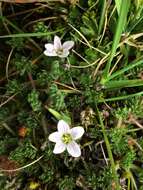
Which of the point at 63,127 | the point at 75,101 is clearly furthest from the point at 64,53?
the point at 63,127

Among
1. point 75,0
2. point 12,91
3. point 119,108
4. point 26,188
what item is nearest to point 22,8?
point 75,0

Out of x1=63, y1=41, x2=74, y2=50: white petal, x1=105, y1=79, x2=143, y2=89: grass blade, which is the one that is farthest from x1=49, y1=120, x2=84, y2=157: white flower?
x1=63, y1=41, x2=74, y2=50: white petal

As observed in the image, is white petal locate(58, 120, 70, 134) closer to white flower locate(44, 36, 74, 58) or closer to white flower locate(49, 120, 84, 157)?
white flower locate(49, 120, 84, 157)

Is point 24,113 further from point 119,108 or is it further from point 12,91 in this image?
point 119,108

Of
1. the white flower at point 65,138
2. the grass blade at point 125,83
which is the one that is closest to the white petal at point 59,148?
the white flower at point 65,138

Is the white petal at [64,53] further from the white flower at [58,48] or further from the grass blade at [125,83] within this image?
the grass blade at [125,83]
